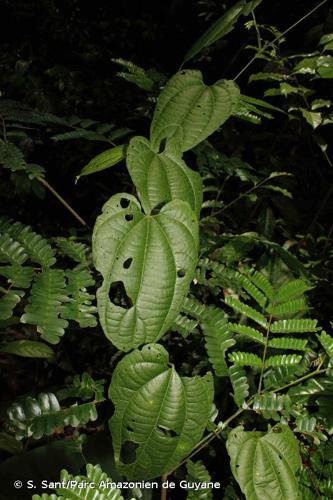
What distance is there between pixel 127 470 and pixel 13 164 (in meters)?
0.68

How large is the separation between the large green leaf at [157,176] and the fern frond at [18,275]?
0.97 feet

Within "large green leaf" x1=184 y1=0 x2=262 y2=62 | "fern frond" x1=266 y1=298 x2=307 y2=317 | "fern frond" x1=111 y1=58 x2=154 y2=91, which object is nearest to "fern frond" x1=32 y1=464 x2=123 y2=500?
"fern frond" x1=266 y1=298 x2=307 y2=317

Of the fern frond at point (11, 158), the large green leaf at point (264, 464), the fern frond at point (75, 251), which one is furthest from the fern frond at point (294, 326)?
the fern frond at point (11, 158)

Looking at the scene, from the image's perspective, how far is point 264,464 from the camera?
76cm

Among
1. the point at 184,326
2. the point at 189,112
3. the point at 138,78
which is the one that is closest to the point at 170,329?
the point at 184,326

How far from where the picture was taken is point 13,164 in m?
1.00

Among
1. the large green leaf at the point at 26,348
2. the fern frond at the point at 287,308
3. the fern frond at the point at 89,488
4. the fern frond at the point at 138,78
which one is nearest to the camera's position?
the fern frond at the point at 89,488

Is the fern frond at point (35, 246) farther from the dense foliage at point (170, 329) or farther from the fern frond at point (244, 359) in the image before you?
the fern frond at point (244, 359)

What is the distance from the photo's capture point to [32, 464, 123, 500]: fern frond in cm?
68

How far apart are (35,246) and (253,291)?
51cm

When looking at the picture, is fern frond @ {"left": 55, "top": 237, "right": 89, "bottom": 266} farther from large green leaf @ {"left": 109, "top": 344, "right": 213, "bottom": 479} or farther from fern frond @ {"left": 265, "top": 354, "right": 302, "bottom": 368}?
fern frond @ {"left": 265, "top": 354, "right": 302, "bottom": 368}

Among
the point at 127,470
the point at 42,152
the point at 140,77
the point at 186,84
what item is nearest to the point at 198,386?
the point at 127,470

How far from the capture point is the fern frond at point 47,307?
813 mm

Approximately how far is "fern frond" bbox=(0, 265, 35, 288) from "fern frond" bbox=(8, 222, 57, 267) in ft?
0.13
